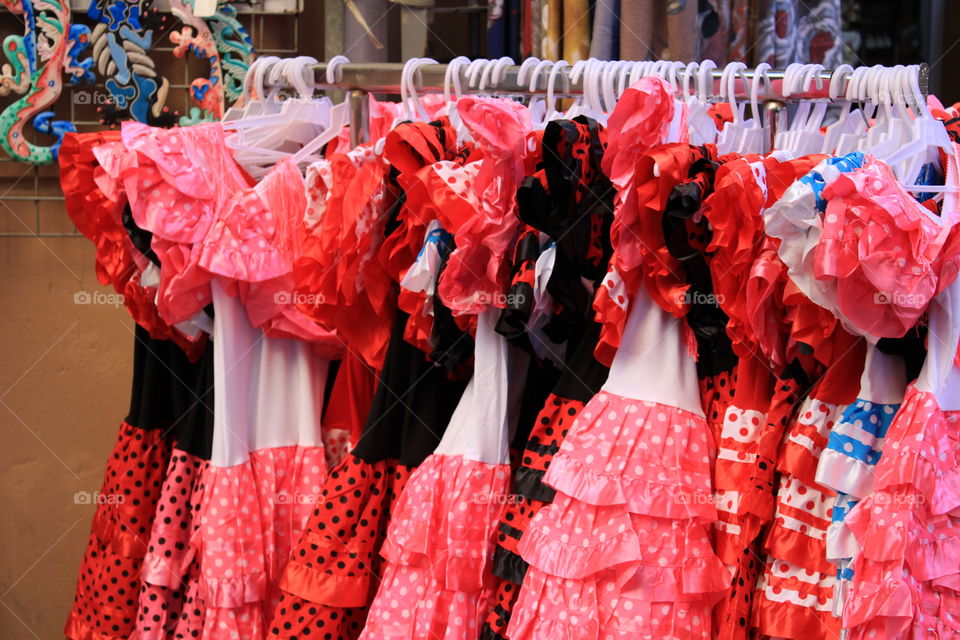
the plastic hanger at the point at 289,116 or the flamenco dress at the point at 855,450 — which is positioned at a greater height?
the plastic hanger at the point at 289,116

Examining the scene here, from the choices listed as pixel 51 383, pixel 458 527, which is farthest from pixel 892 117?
pixel 51 383

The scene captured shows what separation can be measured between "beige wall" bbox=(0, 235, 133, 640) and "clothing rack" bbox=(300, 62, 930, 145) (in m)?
1.02

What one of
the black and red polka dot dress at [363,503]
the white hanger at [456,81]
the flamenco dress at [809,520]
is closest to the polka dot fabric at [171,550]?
the black and red polka dot dress at [363,503]

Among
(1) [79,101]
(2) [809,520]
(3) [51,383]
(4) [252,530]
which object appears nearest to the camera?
(2) [809,520]

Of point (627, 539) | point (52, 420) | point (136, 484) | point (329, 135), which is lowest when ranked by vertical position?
point (52, 420)

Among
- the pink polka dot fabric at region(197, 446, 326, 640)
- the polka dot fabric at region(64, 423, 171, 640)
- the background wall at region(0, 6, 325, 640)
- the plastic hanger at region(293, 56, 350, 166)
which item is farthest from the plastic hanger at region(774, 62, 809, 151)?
the background wall at region(0, 6, 325, 640)

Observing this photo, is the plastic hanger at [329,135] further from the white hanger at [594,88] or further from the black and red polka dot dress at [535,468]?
the black and red polka dot dress at [535,468]

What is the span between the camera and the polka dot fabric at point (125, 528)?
150 centimetres

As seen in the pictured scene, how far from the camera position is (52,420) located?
7.25 feet

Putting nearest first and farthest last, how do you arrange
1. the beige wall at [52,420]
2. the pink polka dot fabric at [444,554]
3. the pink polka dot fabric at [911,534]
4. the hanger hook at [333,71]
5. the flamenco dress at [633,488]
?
1. the pink polka dot fabric at [911,534]
2. the flamenco dress at [633,488]
3. the pink polka dot fabric at [444,554]
4. the hanger hook at [333,71]
5. the beige wall at [52,420]

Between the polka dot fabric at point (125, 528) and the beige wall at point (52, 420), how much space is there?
2.40ft

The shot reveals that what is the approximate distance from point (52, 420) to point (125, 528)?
2.69 feet

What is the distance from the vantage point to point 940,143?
3.63 ft

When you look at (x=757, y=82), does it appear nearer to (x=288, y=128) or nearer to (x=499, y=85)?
(x=499, y=85)
